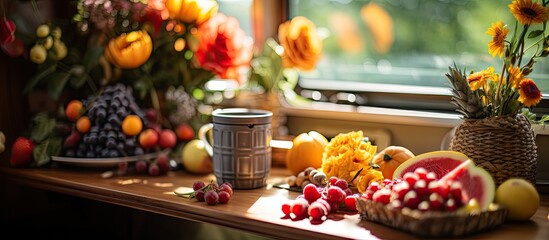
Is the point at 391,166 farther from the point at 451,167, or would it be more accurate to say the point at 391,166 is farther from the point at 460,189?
the point at 460,189

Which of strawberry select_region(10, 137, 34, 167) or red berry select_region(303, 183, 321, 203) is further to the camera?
strawberry select_region(10, 137, 34, 167)

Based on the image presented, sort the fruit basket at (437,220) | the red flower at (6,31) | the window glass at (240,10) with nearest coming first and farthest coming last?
1. the fruit basket at (437,220)
2. the red flower at (6,31)
3. the window glass at (240,10)

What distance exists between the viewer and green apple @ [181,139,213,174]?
4.88 feet

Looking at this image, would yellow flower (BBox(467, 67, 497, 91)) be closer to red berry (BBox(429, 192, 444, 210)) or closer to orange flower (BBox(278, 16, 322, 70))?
red berry (BBox(429, 192, 444, 210))

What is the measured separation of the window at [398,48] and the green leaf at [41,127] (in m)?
0.71

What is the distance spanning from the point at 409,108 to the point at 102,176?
2.63 feet

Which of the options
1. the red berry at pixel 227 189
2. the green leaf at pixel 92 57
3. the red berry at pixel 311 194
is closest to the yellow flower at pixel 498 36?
the red berry at pixel 311 194

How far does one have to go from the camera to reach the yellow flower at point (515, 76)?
1151mm

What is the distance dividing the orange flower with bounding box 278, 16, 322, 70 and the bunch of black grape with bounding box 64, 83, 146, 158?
44 centimetres

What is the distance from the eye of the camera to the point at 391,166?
4.22 ft

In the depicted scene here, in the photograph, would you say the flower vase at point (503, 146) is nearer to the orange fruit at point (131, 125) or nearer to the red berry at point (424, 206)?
the red berry at point (424, 206)

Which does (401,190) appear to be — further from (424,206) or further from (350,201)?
(350,201)

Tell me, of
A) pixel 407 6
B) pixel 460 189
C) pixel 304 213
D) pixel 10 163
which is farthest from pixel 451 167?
pixel 10 163

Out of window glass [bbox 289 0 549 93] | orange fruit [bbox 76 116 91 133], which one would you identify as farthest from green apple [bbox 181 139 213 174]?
window glass [bbox 289 0 549 93]
